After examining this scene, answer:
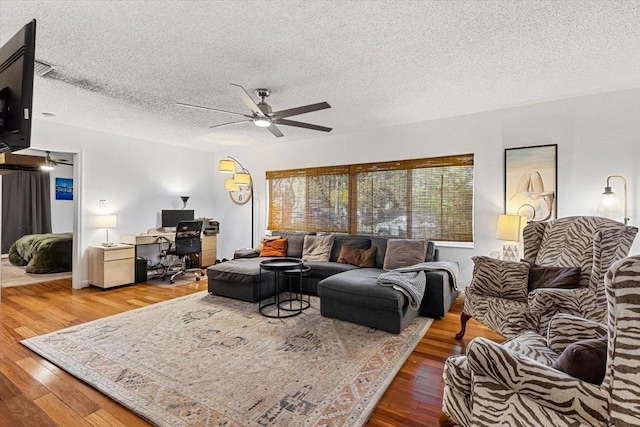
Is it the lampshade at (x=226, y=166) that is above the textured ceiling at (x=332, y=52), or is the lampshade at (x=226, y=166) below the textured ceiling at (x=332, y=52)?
below

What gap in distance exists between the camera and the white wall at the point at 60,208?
7.88 m

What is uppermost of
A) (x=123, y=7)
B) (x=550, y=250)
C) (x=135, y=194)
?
(x=123, y=7)

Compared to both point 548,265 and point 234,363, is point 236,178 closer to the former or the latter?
point 234,363

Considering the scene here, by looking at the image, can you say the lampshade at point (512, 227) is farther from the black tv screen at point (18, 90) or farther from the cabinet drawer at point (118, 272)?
the cabinet drawer at point (118, 272)

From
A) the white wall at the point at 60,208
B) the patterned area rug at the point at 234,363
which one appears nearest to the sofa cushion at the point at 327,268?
the patterned area rug at the point at 234,363

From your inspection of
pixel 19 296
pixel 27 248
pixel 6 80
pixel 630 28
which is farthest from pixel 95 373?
pixel 27 248

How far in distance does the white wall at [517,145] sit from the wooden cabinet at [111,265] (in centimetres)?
328

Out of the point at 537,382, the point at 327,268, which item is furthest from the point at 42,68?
the point at 537,382

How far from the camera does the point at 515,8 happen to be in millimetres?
1947

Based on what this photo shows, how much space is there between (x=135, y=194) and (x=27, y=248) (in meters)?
2.66

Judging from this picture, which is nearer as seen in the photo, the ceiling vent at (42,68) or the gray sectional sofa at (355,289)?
the ceiling vent at (42,68)

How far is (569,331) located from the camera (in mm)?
1463

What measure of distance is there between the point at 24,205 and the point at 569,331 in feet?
34.5

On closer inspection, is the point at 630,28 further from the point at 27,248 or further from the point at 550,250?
the point at 27,248
